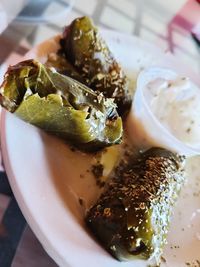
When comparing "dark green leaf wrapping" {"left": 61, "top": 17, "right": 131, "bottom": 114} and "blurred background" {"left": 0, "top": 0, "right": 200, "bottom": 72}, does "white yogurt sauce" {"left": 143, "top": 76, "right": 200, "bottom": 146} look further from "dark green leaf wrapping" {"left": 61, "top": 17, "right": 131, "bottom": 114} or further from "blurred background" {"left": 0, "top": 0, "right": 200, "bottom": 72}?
"blurred background" {"left": 0, "top": 0, "right": 200, "bottom": 72}

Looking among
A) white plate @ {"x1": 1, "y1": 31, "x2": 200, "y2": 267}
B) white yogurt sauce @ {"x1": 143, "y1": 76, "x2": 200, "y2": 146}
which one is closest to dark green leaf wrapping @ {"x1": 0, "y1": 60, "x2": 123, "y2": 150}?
white plate @ {"x1": 1, "y1": 31, "x2": 200, "y2": 267}

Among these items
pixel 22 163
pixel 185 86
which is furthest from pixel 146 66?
pixel 22 163

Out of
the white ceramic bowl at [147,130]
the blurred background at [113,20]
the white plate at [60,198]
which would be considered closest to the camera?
the white plate at [60,198]

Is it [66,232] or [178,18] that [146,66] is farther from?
[66,232]

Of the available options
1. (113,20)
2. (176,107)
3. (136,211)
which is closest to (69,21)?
(113,20)

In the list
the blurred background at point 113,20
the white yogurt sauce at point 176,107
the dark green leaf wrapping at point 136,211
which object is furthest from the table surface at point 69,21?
the white yogurt sauce at point 176,107

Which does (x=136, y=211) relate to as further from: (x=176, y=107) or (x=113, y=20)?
(x=113, y=20)

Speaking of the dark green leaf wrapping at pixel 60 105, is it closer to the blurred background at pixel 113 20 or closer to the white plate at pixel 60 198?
the white plate at pixel 60 198
